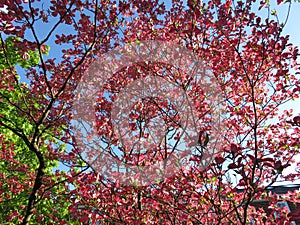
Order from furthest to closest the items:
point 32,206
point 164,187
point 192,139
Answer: point 164,187
point 192,139
point 32,206

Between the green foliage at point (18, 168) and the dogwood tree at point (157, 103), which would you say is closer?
the dogwood tree at point (157, 103)

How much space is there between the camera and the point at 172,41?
489 cm

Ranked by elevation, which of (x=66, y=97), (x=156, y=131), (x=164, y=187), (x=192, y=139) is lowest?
Answer: (x=164, y=187)

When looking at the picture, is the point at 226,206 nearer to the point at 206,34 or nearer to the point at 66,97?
the point at 206,34

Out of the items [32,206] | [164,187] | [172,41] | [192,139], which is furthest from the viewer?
[172,41]

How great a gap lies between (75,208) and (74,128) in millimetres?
1811

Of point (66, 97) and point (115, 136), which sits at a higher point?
point (66, 97)

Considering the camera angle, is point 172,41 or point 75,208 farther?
point 172,41

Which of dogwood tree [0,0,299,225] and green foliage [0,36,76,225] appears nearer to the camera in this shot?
dogwood tree [0,0,299,225]

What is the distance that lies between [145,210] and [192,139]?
2.06 meters

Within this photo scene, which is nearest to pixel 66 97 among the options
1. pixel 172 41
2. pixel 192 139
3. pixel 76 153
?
pixel 76 153

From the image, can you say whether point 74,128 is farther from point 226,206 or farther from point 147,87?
point 226,206

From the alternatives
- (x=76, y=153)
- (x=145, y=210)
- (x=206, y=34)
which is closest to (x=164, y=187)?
(x=145, y=210)

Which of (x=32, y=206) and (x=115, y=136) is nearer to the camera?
(x=32, y=206)
